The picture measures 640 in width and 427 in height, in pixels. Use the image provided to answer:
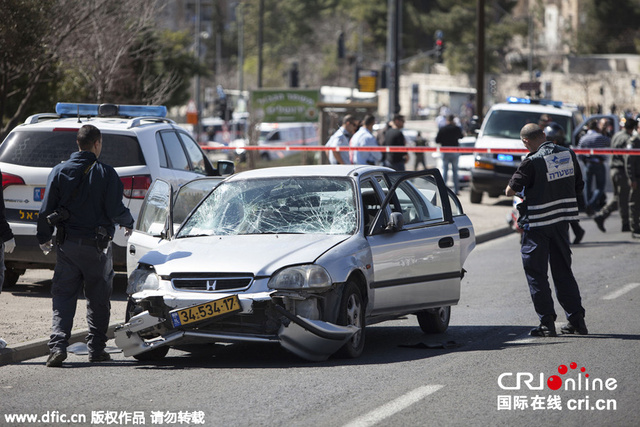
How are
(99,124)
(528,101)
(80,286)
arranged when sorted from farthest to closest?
(528,101) → (99,124) → (80,286)

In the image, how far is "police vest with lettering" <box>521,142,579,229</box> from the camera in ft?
29.8

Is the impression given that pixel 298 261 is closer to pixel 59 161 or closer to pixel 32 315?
pixel 32 315

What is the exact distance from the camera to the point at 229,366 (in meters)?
7.92

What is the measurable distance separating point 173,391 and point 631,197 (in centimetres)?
1220

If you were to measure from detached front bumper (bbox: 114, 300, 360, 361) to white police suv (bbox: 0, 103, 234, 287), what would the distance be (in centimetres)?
367

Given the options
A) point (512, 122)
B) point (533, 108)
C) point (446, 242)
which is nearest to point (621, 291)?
point (446, 242)

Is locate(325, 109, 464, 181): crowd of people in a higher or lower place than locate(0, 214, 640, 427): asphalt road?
higher

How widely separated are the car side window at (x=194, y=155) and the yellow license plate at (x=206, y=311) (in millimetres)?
5571

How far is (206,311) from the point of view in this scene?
7.55 metres

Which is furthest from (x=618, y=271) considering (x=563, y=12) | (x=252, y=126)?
(x=563, y=12)

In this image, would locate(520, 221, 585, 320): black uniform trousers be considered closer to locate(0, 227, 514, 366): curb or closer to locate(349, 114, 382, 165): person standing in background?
locate(0, 227, 514, 366): curb

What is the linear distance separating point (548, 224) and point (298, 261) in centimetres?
250

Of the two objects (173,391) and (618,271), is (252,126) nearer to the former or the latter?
(618,271)

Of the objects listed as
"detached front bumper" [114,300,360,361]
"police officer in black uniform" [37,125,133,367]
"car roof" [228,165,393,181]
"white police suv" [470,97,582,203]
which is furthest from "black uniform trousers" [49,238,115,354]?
"white police suv" [470,97,582,203]
